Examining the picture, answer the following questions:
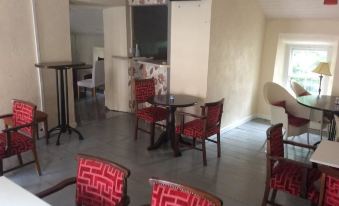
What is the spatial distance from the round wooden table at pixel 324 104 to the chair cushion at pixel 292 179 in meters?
1.35

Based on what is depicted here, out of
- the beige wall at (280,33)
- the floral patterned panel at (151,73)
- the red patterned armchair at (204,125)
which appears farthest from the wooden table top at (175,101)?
the beige wall at (280,33)

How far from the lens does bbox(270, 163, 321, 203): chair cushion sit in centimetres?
219

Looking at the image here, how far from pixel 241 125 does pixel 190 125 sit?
169 cm

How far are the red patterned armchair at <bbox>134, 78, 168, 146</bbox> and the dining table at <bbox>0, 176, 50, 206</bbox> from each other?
2.34 meters

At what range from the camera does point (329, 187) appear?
5.99 ft

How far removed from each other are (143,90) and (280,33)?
2.51m

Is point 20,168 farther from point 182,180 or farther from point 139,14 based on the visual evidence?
point 139,14

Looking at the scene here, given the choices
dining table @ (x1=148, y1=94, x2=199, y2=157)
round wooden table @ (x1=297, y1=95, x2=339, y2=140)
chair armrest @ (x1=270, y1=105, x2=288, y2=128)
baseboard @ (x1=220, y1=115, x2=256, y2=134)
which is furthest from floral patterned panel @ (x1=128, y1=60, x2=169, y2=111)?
round wooden table @ (x1=297, y1=95, x2=339, y2=140)

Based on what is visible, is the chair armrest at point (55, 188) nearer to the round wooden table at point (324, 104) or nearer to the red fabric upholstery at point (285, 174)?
the red fabric upholstery at point (285, 174)

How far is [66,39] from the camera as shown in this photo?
4.41 m

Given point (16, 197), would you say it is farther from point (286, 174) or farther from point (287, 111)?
point (287, 111)

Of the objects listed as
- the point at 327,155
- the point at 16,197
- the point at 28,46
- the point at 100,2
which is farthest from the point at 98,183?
the point at 100,2

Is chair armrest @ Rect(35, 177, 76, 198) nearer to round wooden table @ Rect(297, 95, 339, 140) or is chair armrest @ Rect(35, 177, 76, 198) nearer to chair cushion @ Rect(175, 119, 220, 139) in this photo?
chair cushion @ Rect(175, 119, 220, 139)

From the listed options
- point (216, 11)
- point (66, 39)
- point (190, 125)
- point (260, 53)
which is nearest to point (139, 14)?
point (66, 39)
